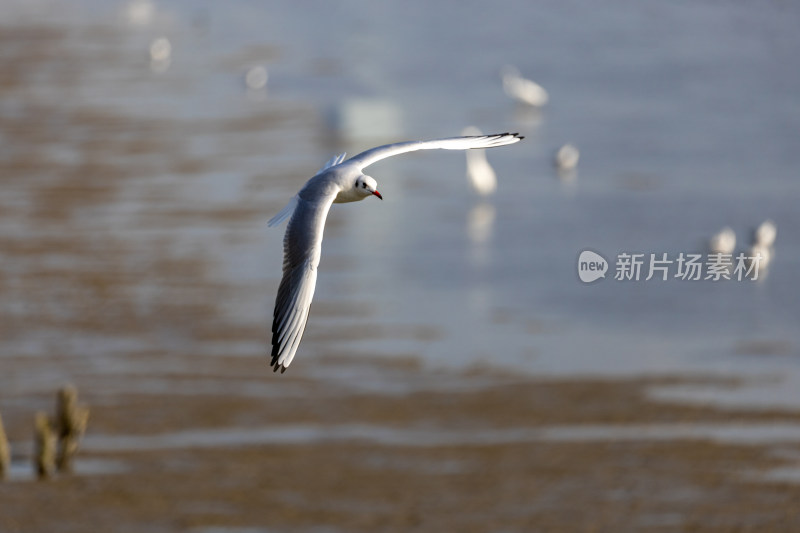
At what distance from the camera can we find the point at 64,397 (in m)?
20.3

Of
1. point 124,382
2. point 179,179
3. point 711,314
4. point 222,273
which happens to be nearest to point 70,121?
point 179,179

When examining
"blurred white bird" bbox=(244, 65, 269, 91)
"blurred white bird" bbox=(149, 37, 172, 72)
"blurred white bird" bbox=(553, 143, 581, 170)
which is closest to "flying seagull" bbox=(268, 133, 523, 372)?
"blurred white bird" bbox=(553, 143, 581, 170)

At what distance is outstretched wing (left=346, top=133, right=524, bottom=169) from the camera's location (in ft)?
25.4

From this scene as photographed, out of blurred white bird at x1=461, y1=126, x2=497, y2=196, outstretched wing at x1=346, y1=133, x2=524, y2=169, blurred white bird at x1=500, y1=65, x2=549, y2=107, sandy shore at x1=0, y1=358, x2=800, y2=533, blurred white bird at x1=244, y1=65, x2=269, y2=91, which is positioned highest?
blurred white bird at x1=244, y1=65, x2=269, y2=91

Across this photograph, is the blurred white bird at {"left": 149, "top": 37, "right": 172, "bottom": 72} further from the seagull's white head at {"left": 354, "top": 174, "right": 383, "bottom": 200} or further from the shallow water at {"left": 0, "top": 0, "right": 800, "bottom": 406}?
the seagull's white head at {"left": 354, "top": 174, "right": 383, "bottom": 200}

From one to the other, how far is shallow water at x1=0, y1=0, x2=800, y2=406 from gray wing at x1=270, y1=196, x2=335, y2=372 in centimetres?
1708

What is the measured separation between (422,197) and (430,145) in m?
26.6

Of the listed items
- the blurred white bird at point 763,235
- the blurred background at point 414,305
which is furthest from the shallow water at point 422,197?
the blurred white bird at point 763,235

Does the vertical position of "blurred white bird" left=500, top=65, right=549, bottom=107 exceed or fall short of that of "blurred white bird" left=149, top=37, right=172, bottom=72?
it falls short

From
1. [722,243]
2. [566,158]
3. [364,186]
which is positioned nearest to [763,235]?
[722,243]

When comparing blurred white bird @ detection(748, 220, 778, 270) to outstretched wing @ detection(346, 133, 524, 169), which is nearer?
outstretched wing @ detection(346, 133, 524, 169)

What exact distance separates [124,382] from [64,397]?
452 centimetres

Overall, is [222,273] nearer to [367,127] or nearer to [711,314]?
[711,314]

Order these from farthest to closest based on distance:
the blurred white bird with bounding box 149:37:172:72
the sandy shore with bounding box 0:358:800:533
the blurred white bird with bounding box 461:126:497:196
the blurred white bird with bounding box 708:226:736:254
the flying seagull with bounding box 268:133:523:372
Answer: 1. the blurred white bird with bounding box 149:37:172:72
2. the blurred white bird with bounding box 461:126:497:196
3. the blurred white bird with bounding box 708:226:736:254
4. the sandy shore with bounding box 0:358:800:533
5. the flying seagull with bounding box 268:133:523:372
